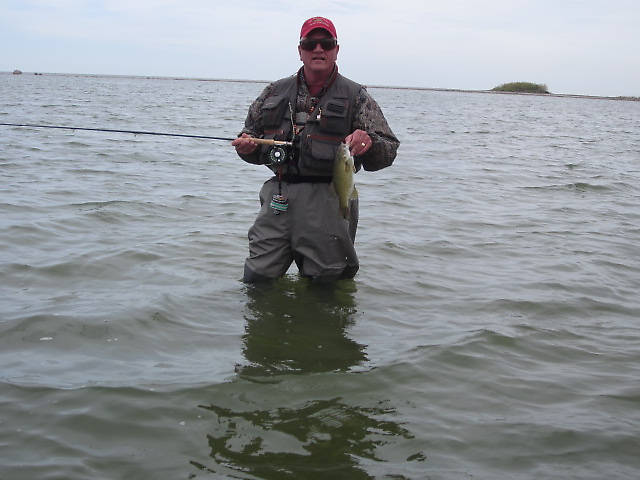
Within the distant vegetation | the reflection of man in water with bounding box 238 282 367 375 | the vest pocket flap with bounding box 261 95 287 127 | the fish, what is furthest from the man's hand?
the distant vegetation

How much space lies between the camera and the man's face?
222 inches

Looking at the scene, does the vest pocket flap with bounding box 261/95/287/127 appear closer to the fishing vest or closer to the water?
the fishing vest

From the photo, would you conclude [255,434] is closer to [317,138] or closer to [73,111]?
[317,138]

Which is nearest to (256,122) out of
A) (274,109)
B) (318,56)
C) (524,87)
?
(274,109)

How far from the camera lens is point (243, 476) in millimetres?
3613

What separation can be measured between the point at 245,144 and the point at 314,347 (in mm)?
1804

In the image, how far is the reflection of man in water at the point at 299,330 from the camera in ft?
16.8

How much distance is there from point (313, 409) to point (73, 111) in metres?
30.1

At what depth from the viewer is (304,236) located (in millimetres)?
5961

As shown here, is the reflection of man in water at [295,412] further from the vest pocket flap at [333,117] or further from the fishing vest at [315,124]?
the vest pocket flap at [333,117]

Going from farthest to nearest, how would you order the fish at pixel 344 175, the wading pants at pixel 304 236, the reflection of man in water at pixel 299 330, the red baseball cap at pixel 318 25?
the wading pants at pixel 304 236, the red baseball cap at pixel 318 25, the fish at pixel 344 175, the reflection of man in water at pixel 299 330

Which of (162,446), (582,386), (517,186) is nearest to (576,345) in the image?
(582,386)

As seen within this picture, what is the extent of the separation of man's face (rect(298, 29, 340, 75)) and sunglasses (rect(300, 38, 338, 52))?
2cm

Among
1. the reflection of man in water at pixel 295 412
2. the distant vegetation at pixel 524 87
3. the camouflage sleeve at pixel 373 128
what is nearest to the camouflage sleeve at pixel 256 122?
the camouflage sleeve at pixel 373 128
